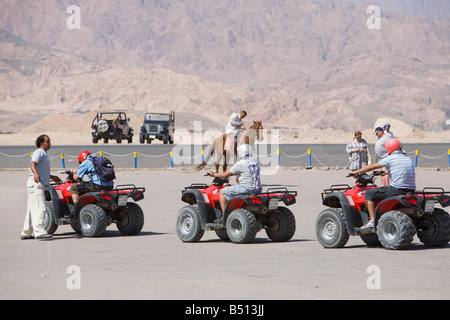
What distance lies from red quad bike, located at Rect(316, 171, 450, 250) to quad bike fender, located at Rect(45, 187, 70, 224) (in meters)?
4.60

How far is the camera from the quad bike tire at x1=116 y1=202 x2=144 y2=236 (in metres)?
14.3

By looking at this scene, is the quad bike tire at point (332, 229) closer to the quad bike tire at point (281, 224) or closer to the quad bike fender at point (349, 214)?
the quad bike fender at point (349, 214)

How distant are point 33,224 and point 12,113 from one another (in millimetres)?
136164

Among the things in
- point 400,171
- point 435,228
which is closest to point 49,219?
point 400,171

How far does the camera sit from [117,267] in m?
10.5

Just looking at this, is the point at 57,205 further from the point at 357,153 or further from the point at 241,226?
the point at 357,153

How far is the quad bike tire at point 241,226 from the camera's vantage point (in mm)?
12570

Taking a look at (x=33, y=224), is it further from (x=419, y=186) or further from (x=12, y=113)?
(x=12, y=113)

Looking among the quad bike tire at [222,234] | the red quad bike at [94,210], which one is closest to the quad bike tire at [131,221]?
the red quad bike at [94,210]

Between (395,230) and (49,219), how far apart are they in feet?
19.7

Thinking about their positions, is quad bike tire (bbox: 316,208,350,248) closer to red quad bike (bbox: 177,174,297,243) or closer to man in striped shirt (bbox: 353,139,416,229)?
man in striped shirt (bbox: 353,139,416,229)

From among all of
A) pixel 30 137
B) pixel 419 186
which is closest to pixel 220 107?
pixel 30 137

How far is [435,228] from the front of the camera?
1204 cm

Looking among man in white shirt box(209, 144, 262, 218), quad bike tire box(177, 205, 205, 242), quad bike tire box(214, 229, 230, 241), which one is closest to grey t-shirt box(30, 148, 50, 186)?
quad bike tire box(177, 205, 205, 242)
